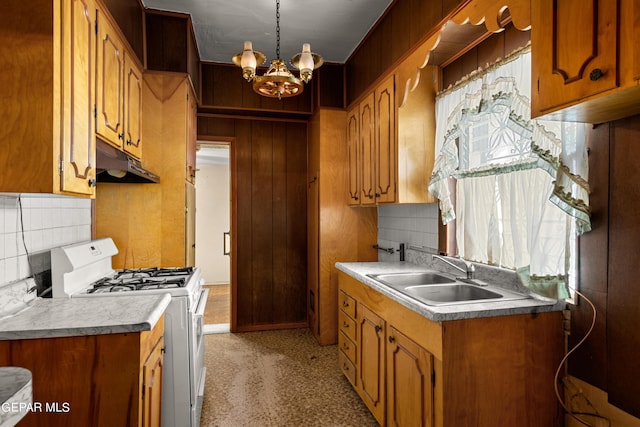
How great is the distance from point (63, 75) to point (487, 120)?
211cm

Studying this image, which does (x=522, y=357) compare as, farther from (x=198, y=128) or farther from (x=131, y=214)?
(x=198, y=128)

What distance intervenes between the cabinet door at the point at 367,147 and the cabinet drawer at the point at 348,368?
1260 millimetres

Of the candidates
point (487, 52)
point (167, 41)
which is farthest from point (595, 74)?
point (167, 41)

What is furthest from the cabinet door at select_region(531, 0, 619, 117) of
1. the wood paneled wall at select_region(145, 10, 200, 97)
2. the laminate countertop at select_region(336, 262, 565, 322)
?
the wood paneled wall at select_region(145, 10, 200, 97)

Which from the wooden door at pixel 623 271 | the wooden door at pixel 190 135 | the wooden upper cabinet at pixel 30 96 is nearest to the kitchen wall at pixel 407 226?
A: the wooden door at pixel 623 271

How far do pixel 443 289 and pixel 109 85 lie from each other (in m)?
2.25

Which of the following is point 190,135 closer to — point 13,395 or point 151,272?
point 151,272

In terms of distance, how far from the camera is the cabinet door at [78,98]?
1.36m

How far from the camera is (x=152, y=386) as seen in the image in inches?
61.5

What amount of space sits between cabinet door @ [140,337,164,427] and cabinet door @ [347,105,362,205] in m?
2.02

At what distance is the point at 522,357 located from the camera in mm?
1583

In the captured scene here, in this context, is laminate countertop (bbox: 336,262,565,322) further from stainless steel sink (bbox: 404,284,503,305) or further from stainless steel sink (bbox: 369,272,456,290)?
stainless steel sink (bbox: 369,272,456,290)

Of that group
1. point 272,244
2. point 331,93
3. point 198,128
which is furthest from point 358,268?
point 198,128

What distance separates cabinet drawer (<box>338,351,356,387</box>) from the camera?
2570 mm
